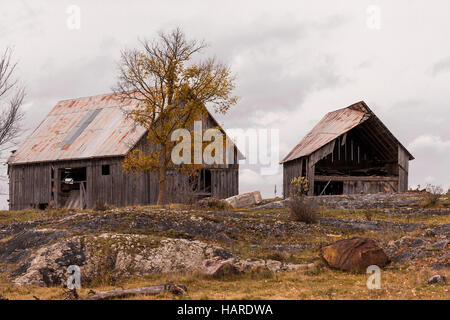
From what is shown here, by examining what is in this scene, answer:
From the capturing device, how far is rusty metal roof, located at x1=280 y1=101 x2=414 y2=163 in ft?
116

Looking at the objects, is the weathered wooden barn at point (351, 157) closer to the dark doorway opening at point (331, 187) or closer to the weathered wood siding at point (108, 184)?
the dark doorway opening at point (331, 187)

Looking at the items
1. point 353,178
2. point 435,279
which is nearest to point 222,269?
point 435,279

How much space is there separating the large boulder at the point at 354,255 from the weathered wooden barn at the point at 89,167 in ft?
65.5

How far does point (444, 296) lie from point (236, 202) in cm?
2072

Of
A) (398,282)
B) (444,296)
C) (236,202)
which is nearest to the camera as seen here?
(444,296)

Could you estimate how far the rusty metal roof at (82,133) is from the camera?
35969 mm

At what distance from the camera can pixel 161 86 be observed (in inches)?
1291

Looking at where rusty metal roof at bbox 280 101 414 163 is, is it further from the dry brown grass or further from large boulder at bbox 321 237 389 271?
the dry brown grass

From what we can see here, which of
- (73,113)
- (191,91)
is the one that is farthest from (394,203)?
(73,113)

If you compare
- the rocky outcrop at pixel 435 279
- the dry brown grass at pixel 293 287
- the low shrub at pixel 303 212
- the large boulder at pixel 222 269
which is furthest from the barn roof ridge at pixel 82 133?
the rocky outcrop at pixel 435 279

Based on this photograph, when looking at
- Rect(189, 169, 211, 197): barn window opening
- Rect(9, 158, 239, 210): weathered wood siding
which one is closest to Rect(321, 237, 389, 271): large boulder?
Rect(9, 158, 239, 210): weathered wood siding

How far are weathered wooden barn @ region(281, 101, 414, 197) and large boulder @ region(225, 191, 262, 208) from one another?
14.4ft
